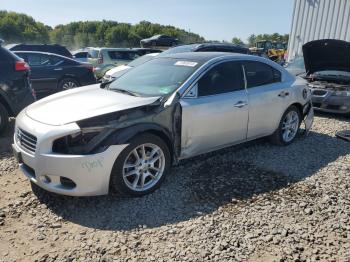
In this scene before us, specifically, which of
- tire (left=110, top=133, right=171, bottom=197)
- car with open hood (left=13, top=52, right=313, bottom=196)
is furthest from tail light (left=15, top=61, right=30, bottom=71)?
tire (left=110, top=133, right=171, bottom=197)

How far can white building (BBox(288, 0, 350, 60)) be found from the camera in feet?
39.4

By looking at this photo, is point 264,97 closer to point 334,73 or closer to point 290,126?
point 290,126

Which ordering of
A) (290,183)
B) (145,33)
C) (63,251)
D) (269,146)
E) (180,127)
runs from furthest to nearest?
1. (145,33)
2. (269,146)
3. (290,183)
4. (180,127)
5. (63,251)

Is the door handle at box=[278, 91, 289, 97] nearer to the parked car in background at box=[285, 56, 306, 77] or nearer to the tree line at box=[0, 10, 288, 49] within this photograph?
the parked car in background at box=[285, 56, 306, 77]

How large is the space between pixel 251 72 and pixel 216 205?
2.18 m

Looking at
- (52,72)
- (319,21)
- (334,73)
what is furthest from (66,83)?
(319,21)

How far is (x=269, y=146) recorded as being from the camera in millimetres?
5762

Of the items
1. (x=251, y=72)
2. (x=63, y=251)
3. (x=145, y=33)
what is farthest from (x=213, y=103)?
(x=145, y=33)

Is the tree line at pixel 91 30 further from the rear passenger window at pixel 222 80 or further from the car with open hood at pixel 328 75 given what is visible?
the rear passenger window at pixel 222 80

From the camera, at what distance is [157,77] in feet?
14.9

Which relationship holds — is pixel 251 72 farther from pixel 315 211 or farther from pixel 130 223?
pixel 130 223

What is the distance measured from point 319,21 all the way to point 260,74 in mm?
8942

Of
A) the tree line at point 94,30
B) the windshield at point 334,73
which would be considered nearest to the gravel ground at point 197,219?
the windshield at point 334,73

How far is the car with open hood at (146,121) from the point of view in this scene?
3.43 meters
